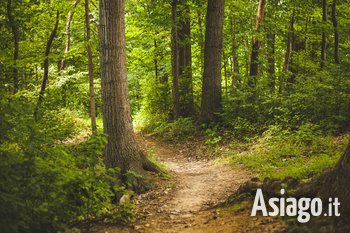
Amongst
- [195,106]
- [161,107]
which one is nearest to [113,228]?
[195,106]

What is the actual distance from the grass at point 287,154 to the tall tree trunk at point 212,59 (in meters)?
2.89

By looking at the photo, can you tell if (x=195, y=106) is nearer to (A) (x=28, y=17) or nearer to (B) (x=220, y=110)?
(B) (x=220, y=110)

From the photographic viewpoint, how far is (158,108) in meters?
18.8

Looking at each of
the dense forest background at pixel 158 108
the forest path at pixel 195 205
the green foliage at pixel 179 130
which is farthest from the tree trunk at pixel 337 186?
the green foliage at pixel 179 130

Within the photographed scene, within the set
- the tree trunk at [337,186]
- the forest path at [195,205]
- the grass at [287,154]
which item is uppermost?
the tree trunk at [337,186]

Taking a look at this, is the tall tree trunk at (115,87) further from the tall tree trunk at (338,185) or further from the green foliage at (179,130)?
the green foliage at (179,130)

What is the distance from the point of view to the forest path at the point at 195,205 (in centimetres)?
530

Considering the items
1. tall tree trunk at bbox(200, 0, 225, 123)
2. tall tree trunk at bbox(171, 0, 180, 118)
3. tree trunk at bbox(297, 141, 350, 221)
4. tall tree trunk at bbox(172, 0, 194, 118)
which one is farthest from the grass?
tall tree trunk at bbox(172, 0, 194, 118)

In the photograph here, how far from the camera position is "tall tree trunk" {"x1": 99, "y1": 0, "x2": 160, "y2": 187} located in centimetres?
774

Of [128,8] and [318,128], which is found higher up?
[128,8]

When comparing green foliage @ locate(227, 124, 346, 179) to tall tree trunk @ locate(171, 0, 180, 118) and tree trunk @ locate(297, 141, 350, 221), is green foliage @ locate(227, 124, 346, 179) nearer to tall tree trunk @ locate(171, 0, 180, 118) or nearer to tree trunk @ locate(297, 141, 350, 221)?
tree trunk @ locate(297, 141, 350, 221)

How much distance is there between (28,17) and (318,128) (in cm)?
1057

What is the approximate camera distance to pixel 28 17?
41.5 feet

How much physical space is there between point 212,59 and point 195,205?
26.0 ft
